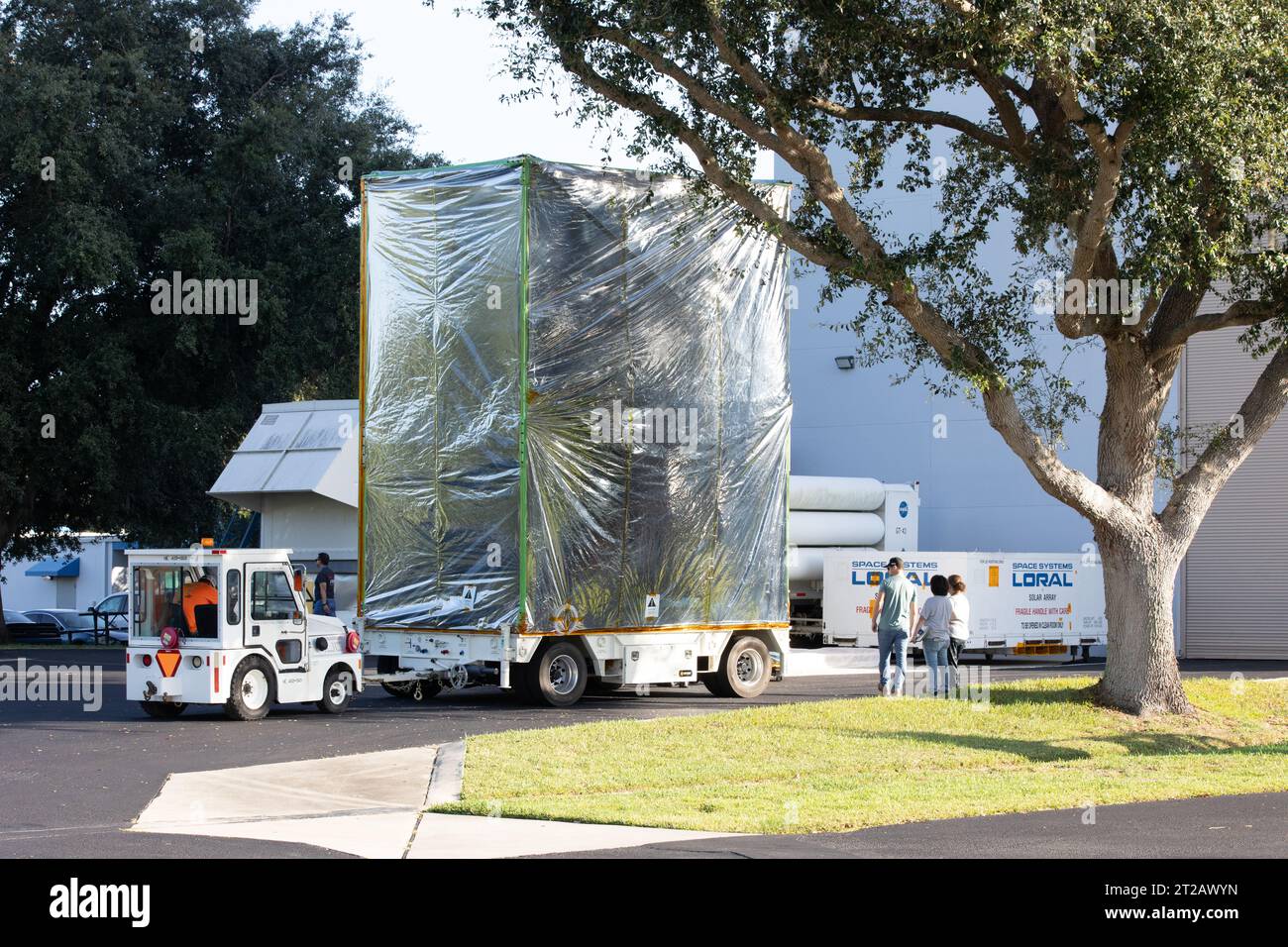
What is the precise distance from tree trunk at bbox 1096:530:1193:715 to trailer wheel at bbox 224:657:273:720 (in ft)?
33.7

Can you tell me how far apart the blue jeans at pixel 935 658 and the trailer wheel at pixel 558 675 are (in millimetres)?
4524

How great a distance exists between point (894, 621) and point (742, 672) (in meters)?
3.14

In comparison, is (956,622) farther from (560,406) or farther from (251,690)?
(251,690)

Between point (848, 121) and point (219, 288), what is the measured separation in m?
19.4

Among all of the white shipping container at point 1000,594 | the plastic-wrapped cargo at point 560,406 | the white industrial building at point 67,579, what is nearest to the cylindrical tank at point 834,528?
the white shipping container at point 1000,594

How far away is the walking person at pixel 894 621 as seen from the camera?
64.1 ft

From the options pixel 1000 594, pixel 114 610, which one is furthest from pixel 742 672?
pixel 114 610

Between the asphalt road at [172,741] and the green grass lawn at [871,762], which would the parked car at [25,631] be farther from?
the green grass lawn at [871,762]

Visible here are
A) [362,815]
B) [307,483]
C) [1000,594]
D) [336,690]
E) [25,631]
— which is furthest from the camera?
[25,631]

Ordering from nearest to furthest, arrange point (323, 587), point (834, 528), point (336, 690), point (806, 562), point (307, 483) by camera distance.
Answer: point (336, 690)
point (323, 587)
point (307, 483)
point (806, 562)
point (834, 528)

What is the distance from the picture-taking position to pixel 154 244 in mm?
36875

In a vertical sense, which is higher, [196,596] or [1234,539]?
[1234,539]

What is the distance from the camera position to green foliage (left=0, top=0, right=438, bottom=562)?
3416 centimetres

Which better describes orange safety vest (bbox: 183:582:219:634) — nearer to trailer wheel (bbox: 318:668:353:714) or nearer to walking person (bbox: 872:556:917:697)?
trailer wheel (bbox: 318:668:353:714)
